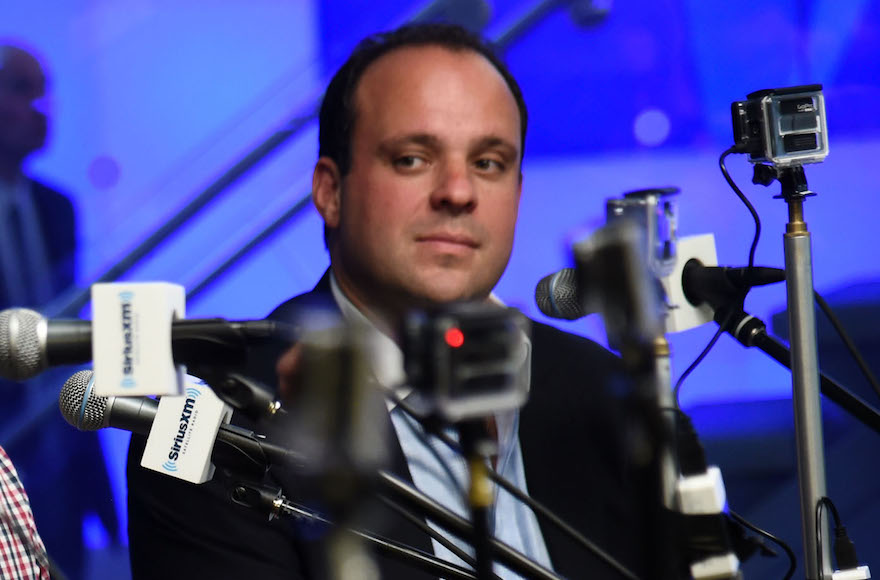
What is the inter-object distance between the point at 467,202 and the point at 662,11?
5.31 feet

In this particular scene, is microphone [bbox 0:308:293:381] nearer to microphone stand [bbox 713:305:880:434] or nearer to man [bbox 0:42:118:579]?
microphone stand [bbox 713:305:880:434]

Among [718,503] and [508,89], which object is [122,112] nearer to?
[508,89]

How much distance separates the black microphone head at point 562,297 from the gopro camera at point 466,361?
0.55m

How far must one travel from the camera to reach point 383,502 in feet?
3.05

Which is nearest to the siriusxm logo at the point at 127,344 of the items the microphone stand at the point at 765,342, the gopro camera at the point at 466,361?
the gopro camera at the point at 466,361

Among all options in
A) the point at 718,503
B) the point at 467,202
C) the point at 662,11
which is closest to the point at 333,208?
the point at 467,202

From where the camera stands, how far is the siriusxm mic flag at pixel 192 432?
1015 millimetres

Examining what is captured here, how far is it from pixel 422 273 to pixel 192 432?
0.60 meters

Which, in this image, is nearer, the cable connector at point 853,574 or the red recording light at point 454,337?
the red recording light at point 454,337

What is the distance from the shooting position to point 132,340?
85 centimetres

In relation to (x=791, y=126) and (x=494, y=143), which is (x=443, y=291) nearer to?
(x=494, y=143)

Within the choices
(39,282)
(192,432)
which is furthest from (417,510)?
(39,282)

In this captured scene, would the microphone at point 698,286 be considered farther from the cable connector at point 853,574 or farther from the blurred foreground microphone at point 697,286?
the cable connector at point 853,574

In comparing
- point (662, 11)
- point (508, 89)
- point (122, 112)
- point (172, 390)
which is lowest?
point (172, 390)
